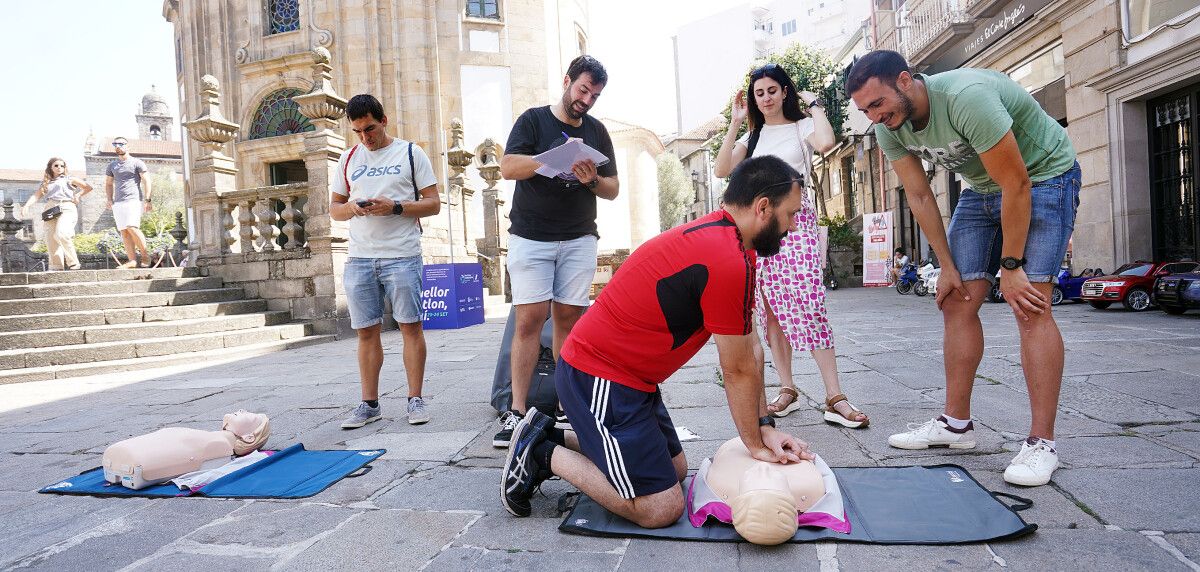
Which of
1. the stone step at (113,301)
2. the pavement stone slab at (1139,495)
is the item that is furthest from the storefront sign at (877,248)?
the pavement stone slab at (1139,495)

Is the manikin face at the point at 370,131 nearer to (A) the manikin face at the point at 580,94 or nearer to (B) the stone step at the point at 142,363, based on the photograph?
(A) the manikin face at the point at 580,94

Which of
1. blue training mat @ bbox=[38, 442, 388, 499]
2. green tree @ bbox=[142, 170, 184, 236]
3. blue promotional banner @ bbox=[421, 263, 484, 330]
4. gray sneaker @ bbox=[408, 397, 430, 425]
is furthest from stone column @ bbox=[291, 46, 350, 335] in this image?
green tree @ bbox=[142, 170, 184, 236]

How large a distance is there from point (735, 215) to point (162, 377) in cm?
674

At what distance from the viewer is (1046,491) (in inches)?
93.5

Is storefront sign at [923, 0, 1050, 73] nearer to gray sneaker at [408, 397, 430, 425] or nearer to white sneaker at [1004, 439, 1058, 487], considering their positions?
white sneaker at [1004, 439, 1058, 487]

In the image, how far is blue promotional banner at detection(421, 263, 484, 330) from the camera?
435 inches

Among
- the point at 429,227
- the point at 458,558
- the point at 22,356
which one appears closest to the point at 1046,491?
the point at 458,558

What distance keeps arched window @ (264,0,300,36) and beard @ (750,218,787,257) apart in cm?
2001

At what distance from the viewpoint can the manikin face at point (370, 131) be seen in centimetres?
399

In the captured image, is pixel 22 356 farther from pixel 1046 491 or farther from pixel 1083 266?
pixel 1083 266

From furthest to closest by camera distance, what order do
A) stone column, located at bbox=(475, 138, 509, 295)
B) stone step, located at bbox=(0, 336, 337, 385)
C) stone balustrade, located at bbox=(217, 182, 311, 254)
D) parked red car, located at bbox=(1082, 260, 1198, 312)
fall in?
stone column, located at bbox=(475, 138, 509, 295), stone balustrade, located at bbox=(217, 182, 311, 254), parked red car, located at bbox=(1082, 260, 1198, 312), stone step, located at bbox=(0, 336, 337, 385)

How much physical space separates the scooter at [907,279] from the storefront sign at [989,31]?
4533 mm

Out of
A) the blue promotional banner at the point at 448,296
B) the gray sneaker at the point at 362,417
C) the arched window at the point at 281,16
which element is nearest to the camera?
the gray sneaker at the point at 362,417

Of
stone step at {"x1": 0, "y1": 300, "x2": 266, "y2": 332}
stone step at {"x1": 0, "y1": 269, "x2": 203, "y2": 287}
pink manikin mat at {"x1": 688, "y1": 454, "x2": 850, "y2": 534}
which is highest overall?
stone step at {"x1": 0, "y1": 269, "x2": 203, "y2": 287}
